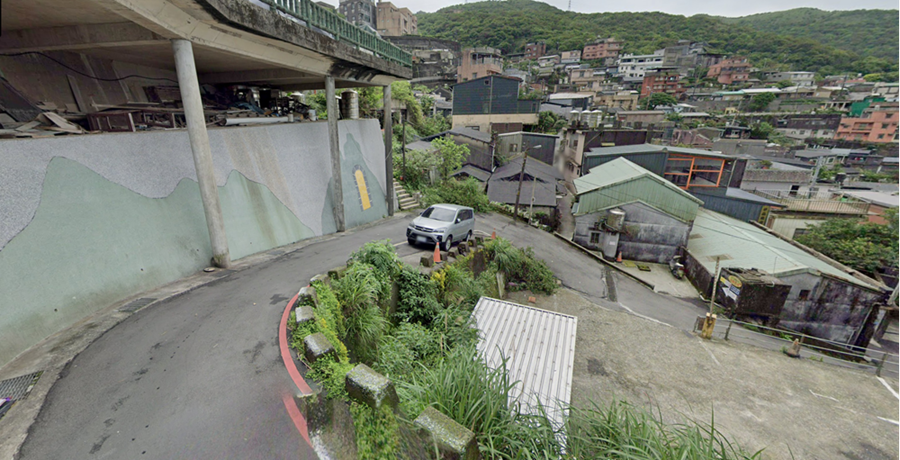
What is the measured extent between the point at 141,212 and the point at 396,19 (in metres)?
92.0

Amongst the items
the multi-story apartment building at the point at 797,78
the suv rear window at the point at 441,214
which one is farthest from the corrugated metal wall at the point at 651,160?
the multi-story apartment building at the point at 797,78

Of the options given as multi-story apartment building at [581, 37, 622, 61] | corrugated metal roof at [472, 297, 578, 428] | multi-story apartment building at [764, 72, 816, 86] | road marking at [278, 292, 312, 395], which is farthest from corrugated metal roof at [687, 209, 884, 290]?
multi-story apartment building at [764, 72, 816, 86]

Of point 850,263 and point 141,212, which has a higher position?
point 141,212

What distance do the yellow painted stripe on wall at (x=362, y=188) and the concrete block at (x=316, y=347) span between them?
11368 millimetres

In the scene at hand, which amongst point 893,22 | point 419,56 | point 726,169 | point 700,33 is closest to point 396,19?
point 419,56


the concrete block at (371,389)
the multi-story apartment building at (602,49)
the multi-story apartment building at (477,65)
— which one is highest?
the multi-story apartment building at (602,49)

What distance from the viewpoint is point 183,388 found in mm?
4496

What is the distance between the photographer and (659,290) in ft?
58.1

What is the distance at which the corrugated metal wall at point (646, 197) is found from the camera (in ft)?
66.1

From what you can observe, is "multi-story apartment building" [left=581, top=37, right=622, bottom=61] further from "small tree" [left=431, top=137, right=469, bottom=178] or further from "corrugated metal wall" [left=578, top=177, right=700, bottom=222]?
"small tree" [left=431, top=137, right=469, bottom=178]

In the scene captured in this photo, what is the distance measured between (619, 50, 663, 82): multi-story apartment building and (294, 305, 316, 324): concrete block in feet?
338

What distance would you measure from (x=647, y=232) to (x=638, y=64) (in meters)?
89.3

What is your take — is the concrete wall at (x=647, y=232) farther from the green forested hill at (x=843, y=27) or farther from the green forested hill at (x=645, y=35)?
the green forested hill at (x=843, y=27)

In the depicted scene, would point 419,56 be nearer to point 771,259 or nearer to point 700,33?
point 771,259
